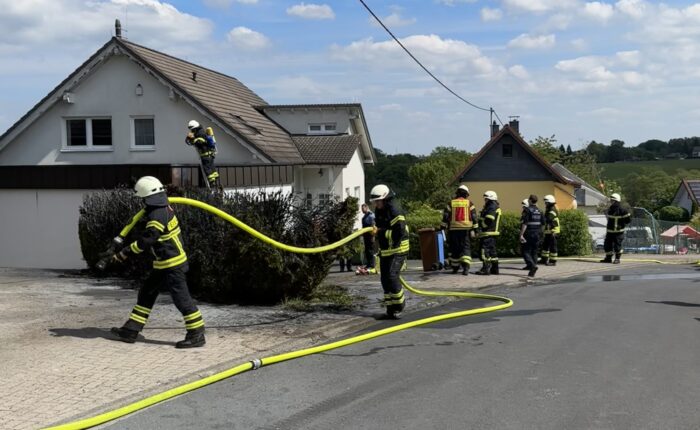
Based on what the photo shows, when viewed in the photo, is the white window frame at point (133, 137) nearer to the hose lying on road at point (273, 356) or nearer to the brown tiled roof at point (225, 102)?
the brown tiled roof at point (225, 102)

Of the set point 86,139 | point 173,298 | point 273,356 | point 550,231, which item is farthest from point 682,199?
point 173,298

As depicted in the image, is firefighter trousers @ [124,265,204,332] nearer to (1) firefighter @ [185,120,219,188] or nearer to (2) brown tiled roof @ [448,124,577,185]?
(1) firefighter @ [185,120,219,188]

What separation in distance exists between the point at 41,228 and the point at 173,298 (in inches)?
386

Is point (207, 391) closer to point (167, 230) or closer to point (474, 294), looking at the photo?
point (167, 230)

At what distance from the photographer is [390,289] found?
914 cm

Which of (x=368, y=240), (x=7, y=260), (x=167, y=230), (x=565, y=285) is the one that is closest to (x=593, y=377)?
(x=167, y=230)

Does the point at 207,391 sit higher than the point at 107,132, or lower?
lower

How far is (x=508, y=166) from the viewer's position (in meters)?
41.3

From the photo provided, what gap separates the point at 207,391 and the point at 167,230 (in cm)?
211

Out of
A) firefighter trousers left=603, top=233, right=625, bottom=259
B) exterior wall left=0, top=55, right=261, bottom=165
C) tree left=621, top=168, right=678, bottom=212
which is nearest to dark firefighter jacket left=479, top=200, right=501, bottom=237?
firefighter trousers left=603, top=233, right=625, bottom=259

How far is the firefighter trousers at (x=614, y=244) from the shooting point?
17.4 metres

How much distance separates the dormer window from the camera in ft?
98.5

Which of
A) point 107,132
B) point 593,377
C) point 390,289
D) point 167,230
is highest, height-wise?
point 107,132

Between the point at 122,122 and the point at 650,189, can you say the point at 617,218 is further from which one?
the point at 650,189
